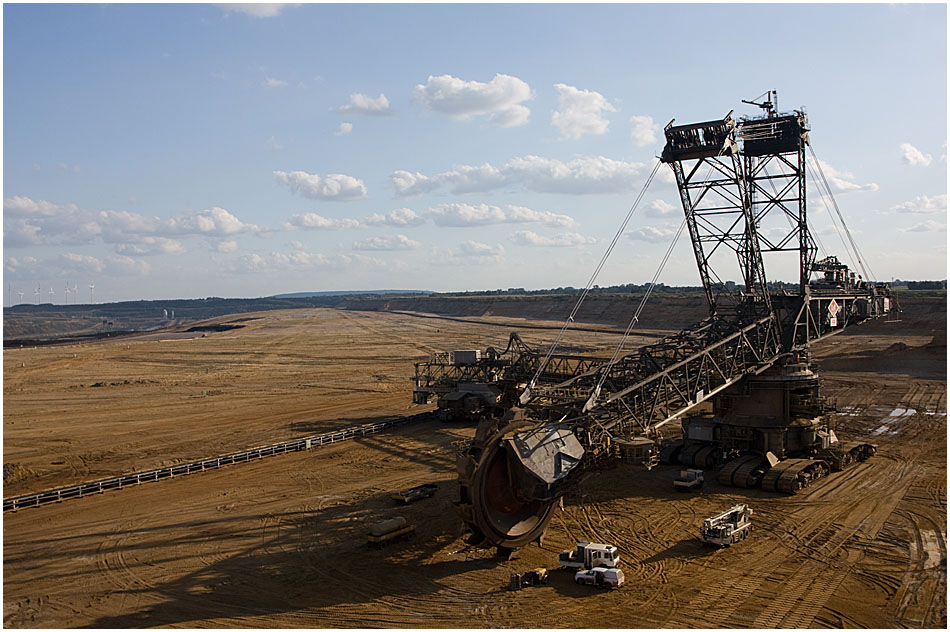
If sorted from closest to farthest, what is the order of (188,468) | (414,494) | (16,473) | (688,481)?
(414,494) → (688,481) → (188,468) → (16,473)

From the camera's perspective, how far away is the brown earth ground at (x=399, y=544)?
2156cm

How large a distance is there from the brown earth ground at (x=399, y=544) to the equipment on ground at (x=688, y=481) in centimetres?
68

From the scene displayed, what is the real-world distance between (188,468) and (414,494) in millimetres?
15238

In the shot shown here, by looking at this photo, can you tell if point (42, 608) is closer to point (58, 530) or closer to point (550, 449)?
point (58, 530)

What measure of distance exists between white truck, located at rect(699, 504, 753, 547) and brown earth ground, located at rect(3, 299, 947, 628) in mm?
408

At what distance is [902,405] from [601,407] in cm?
4229

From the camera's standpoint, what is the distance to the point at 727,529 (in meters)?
26.1

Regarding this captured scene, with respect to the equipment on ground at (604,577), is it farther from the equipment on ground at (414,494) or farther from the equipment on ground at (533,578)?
the equipment on ground at (414,494)

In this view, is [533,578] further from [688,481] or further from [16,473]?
[16,473]

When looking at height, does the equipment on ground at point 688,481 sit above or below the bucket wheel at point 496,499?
below

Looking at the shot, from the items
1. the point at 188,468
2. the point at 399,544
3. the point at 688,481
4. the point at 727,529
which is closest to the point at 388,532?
the point at 399,544

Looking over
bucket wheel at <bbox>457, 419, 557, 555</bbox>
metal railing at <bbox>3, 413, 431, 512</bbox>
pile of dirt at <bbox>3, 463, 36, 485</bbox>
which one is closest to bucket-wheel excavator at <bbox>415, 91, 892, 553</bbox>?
bucket wheel at <bbox>457, 419, 557, 555</bbox>

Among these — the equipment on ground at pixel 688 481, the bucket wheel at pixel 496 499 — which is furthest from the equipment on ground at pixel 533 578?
the equipment on ground at pixel 688 481

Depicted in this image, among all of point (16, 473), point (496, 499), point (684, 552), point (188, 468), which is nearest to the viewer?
point (496, 499)
